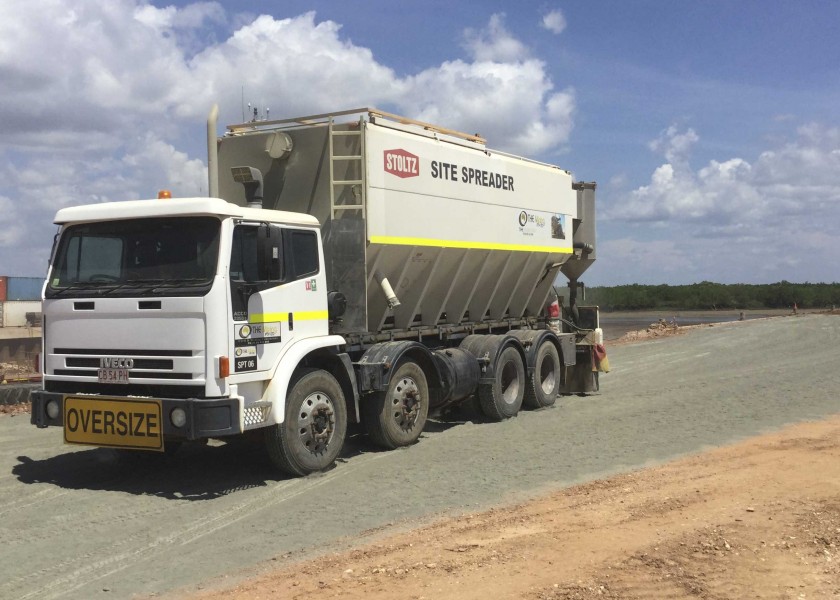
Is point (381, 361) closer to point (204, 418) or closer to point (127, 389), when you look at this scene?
point (204, 418)

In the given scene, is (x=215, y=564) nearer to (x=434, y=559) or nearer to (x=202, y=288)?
(x=434, y=559)

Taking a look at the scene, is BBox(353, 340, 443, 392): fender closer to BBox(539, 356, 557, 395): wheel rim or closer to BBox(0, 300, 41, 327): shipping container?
BBox(539, 356, 557, 395): wheel rim

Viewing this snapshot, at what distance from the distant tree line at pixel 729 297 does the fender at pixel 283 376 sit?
6319cm

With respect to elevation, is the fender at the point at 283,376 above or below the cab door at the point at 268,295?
below

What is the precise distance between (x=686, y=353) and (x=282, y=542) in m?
19.7

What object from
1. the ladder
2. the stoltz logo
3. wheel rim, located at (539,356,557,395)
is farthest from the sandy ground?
wheel rim, located at (539,356,557,395)

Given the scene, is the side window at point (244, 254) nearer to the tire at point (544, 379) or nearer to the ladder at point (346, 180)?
the ladder at point (346, 180)

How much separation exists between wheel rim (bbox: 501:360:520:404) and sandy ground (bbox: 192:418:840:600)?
5.67 meters

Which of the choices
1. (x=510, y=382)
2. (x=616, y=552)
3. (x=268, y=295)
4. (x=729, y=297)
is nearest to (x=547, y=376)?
(x=510, y=382)

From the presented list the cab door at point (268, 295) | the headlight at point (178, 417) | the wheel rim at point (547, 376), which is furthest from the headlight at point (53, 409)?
the wheel rim at point (547, 376)

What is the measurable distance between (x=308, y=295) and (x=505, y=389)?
534 centimetres

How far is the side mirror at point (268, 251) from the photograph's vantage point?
8.41 m

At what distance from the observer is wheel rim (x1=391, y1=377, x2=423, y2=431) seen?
35.0 ft

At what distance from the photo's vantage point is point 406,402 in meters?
10.8
